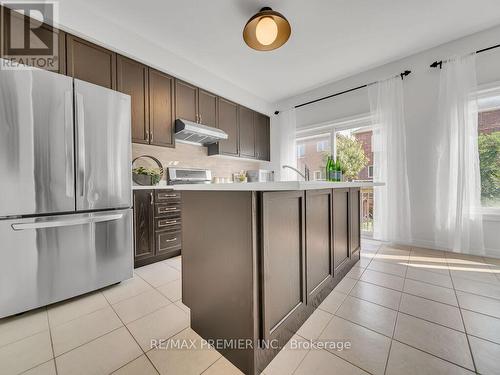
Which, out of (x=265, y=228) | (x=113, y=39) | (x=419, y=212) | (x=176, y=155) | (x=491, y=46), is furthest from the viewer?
(x=176, y=155)

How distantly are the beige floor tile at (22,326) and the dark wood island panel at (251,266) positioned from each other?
103cm

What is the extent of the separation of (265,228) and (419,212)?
3040mm

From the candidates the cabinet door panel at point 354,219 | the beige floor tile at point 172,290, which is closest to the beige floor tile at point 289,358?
the beige floor tile at point 172,290

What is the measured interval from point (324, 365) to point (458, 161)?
2.94 metres

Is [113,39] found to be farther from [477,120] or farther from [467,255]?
[467,255]

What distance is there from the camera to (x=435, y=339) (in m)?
1.18

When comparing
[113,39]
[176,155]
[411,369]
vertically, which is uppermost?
[113,39]

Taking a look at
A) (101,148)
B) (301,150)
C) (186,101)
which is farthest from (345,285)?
(186,101)

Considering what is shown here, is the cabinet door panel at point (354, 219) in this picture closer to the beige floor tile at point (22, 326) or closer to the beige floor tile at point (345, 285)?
the beige floor tile at point (345, 285)

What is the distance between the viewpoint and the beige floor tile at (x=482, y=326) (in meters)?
1.20

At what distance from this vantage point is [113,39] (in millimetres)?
2250

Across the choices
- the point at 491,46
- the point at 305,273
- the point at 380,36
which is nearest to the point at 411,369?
the point at 305,273

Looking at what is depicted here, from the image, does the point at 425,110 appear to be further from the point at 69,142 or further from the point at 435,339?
the point at 69,142

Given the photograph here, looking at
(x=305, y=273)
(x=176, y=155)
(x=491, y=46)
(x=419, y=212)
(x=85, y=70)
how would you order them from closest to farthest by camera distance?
(x=305, y=273)
(x=85, y=70)
(x=491, y=46)
(x=419, y=212)
(x=176, y=155)
